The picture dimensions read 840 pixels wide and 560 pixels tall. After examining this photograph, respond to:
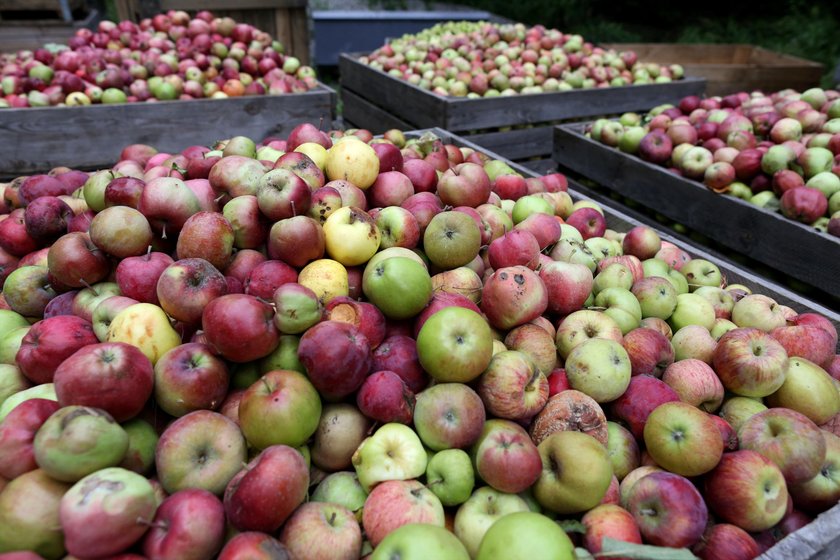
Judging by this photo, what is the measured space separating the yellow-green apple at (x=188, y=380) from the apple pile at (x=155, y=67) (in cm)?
419

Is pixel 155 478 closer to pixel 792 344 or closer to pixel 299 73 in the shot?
pixel 792 344

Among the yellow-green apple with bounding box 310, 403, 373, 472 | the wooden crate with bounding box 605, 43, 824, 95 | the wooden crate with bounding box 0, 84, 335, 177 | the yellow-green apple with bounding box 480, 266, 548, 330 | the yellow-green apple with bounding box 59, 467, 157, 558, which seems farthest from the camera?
the wooden crate with bounding box 605, 43, 824, 95

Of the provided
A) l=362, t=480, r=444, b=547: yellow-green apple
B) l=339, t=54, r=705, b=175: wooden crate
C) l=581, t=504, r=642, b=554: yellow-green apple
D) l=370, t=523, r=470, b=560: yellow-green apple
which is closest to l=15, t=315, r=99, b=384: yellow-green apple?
l=362, t=480, r=444, b=547: yellow-green apple

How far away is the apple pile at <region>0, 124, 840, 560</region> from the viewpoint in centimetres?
136

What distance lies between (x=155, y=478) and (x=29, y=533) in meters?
0.32

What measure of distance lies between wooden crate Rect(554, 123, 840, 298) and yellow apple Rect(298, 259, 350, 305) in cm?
294

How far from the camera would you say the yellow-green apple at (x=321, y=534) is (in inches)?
54.9

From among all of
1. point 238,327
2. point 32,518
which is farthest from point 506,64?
point 32,518

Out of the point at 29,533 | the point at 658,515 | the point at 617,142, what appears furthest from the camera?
the point at 617,142

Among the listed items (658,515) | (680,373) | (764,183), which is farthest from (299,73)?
(658,515)

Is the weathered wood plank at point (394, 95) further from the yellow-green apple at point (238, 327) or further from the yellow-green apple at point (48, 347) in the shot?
the yellow-green apple at point (48, 347)

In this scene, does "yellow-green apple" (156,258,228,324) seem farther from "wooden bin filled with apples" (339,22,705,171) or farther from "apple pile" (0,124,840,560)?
"wooden bin filled with apples" (339,22,705,171)

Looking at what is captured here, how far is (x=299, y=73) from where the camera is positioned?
20.0 feet

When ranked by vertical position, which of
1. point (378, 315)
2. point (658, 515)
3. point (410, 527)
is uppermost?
point (378, 315)
